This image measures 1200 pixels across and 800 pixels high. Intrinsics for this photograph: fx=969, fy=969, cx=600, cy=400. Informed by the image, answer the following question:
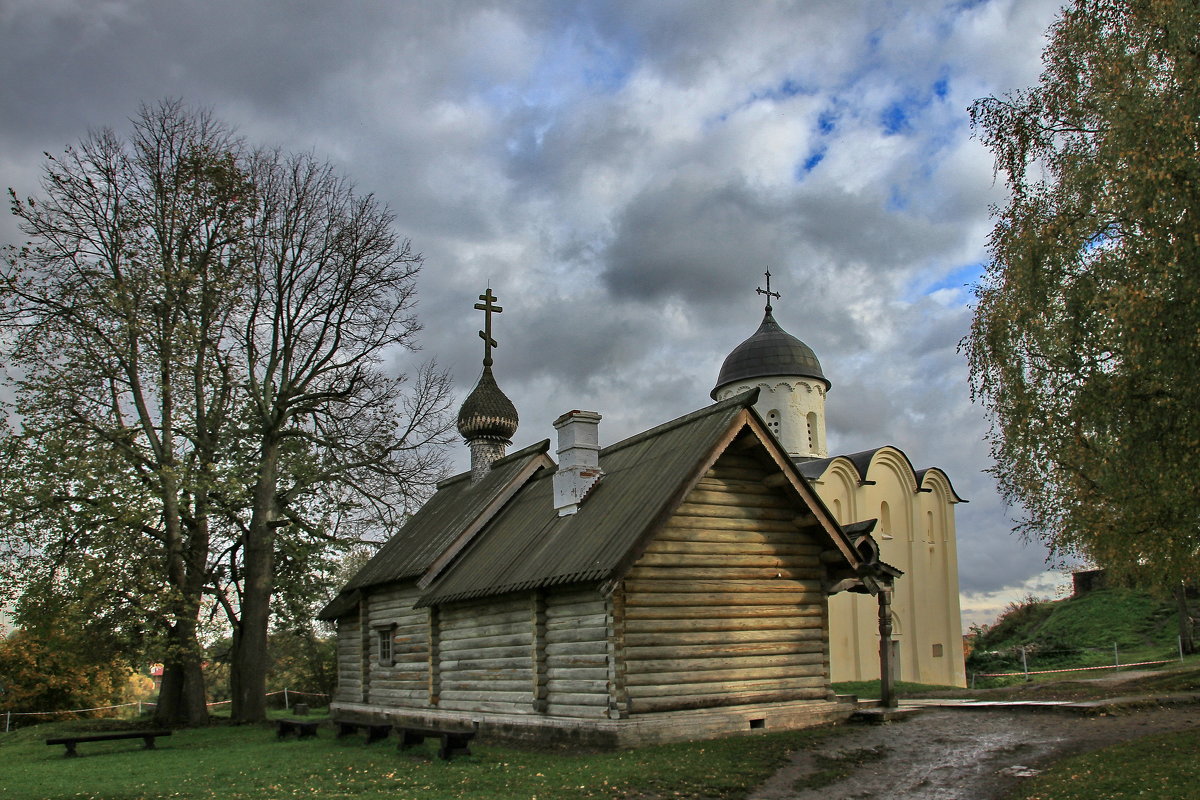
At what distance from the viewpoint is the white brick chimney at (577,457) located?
1831 centimetres

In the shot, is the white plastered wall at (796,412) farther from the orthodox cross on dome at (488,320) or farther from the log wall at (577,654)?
the log wall at (577,654)

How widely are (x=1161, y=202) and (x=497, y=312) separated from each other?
1894 cm

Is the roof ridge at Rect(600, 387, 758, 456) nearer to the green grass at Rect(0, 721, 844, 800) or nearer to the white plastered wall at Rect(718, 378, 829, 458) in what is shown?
the green grass at Rect(0, 721, 844, 800)

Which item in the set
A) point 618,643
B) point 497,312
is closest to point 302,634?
point 497,312

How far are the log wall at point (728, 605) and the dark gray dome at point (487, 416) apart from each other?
466 inches

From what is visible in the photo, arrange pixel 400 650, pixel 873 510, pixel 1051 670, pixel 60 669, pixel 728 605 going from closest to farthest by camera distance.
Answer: pixel 728 605, pixel 400 650, pixel 60 669, pixel 1051 670, pixel 873 510

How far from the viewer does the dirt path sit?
11578mm

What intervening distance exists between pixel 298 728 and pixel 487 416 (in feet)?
31.5

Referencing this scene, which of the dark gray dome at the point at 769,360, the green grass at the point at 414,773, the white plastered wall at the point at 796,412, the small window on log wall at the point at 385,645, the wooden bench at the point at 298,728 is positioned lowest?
the wooden bench at the point at 298,728

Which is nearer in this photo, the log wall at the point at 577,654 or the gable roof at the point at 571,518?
the log wall at the point at 577,654

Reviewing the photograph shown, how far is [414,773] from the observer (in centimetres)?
1385

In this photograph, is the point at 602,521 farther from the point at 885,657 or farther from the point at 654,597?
the point at 885,657

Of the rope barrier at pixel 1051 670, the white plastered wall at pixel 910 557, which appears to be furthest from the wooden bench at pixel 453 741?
the rope barrier at pixel 1051 670

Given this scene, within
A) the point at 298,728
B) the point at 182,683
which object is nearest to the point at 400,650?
the point at 298,728
